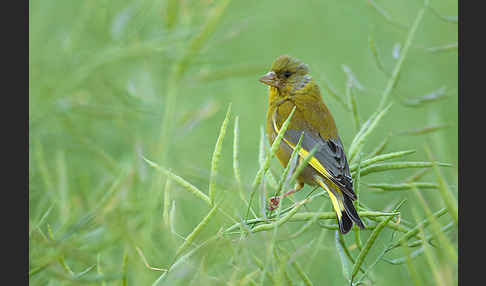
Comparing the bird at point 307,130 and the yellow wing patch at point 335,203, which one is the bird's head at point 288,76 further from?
the yellow wing patch at point 335,203

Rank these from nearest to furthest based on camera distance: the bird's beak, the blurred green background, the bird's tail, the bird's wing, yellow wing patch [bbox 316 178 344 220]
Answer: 1. the blurred green background
2. the bird's tail
3. yellow wing patch [bbox 316 178 344 220]
4. the bird's wing
5. the bird's beak

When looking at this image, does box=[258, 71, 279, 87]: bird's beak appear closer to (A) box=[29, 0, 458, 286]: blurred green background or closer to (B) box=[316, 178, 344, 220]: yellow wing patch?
(A) box=[29, 0, 458, 286]: blurred green background

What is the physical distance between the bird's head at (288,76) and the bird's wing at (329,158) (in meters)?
0.28

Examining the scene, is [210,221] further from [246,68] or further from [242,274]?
[246,68]

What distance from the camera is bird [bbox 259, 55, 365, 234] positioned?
8.69ft

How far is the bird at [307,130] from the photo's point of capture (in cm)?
265

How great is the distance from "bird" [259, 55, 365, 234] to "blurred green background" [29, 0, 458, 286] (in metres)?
0.15

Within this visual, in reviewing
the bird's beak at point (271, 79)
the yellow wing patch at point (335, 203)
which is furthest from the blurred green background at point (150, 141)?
the bird's beak at point (271, 79)

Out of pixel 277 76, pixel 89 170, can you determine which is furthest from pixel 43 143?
pixel 277 76

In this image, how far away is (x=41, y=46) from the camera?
3068mm

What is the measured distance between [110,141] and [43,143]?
53 cm

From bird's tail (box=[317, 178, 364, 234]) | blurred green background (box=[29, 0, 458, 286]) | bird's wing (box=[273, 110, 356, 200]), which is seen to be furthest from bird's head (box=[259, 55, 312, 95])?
bird's tail (box=[317, 178, 364, 234])

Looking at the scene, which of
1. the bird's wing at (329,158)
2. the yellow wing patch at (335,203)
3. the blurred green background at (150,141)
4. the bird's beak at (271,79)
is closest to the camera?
the blurred green background at (150,141)

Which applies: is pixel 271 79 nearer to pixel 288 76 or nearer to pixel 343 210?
pixel 288 76
